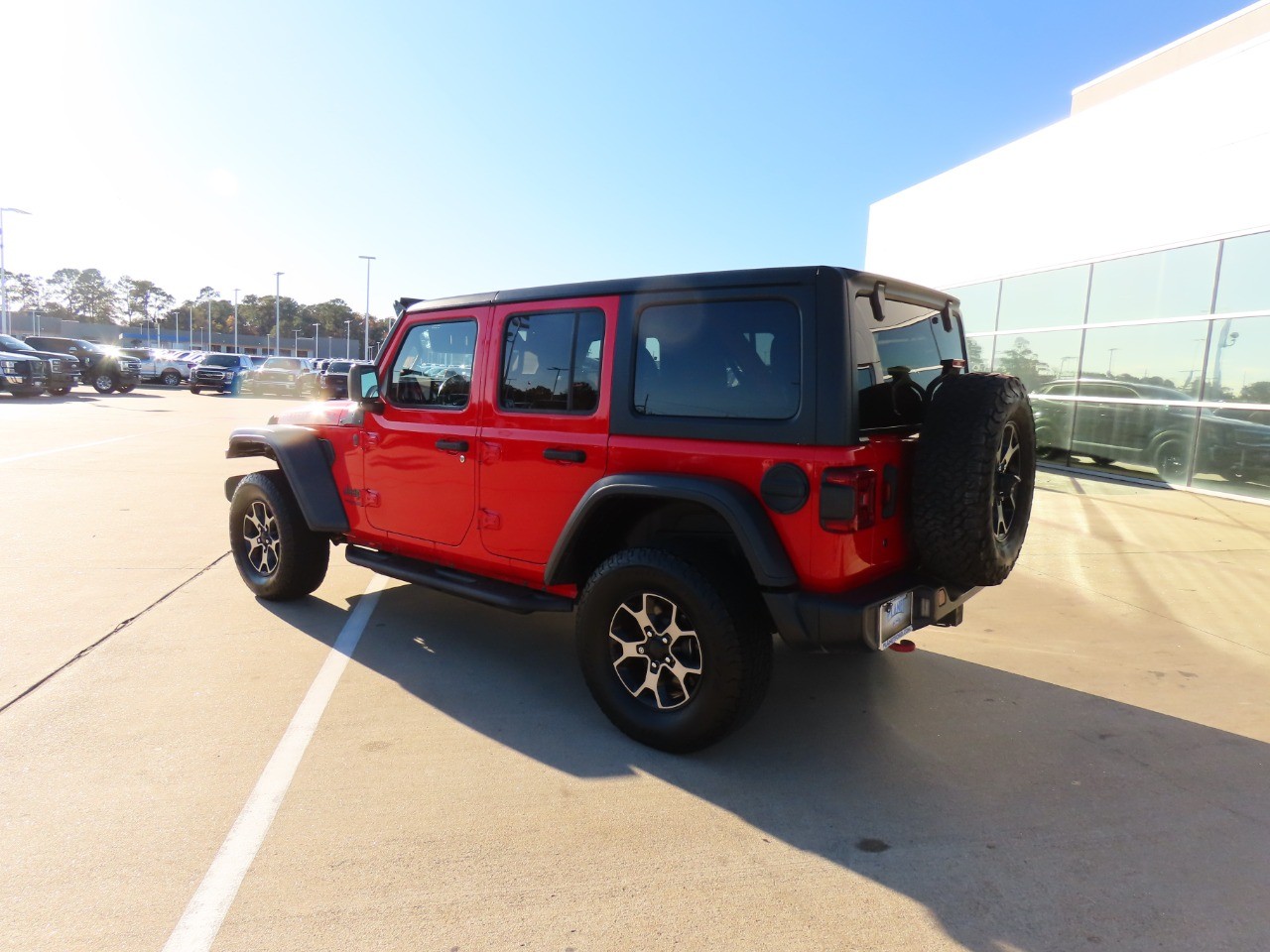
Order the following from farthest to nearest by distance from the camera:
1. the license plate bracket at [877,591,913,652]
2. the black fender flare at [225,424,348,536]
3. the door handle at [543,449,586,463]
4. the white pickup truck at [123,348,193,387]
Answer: the white pickup truck at [123,348,193,387], the black fender flare at [225,424,348,536], the door handle at [543,449,586,463], the license plate bracket at [877,591,913,652]

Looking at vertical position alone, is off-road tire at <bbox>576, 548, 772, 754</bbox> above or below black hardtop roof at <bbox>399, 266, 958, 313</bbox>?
below

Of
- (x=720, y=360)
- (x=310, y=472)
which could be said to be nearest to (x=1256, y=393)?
(x=720, y=360)

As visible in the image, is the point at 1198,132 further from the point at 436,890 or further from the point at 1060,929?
the point at 436,890

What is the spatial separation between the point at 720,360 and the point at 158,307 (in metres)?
149

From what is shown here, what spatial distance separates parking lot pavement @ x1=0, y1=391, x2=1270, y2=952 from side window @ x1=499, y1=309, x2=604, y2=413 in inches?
56.3

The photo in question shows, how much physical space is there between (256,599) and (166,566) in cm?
124

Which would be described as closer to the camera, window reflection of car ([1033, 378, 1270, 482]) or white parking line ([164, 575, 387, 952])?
white parking line ([164, 575, 387, 952])

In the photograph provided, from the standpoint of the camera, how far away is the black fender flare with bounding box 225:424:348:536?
4.73 m

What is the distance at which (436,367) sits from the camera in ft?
Answer: 14.4

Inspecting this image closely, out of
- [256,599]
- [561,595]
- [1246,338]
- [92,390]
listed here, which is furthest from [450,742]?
[92,390]

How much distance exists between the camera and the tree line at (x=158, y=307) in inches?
4717

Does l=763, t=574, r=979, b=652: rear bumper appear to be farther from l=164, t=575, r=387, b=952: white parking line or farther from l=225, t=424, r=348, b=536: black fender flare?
l=225, t=424, r=348, b=536: black fender flare

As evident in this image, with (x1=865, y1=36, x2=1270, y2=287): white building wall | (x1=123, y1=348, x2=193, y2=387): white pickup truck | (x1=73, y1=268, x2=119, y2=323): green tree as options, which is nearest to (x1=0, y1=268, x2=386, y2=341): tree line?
(x1=73, y1=268, x2=119, y2=323): green tree

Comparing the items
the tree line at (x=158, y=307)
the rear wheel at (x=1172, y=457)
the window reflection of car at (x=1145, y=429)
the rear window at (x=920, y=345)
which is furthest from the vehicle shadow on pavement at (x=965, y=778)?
the tree line at (x=158, y=307)
